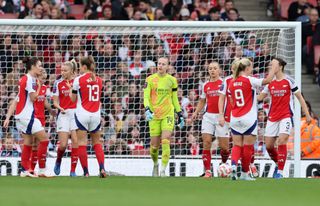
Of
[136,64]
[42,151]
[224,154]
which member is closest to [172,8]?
[136,64]

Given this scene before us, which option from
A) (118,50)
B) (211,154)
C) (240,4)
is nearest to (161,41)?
(118,50)

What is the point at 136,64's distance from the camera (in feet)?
71.0

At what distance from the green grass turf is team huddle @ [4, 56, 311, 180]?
0.90 metres

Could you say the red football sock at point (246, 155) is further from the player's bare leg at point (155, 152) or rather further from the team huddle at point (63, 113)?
the player's bare leg at point (155, 152)

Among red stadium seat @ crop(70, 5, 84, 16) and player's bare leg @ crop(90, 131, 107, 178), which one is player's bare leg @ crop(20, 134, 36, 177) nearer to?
player's bare leg @ crop(90, 131, 107, 178)

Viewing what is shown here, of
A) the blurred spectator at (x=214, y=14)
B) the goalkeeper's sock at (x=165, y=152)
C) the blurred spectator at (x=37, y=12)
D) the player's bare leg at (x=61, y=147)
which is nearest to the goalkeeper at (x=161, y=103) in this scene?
the goalkeeper's sock at (x=165, y=152)

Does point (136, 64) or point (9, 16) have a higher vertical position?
point (9, 16)

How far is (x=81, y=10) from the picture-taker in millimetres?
26562

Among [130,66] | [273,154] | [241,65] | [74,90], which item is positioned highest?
[241,65]

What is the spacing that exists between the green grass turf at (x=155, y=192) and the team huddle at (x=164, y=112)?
90 centimetres

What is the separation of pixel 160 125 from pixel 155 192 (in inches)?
205

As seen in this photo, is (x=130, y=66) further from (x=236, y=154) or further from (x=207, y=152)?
(x=236, y=154)

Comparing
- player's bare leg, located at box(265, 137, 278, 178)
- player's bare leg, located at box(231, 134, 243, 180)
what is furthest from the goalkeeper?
player's bare leg, located at box(231, 134, 243, 180)

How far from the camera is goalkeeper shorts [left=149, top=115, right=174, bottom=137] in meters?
19.2
